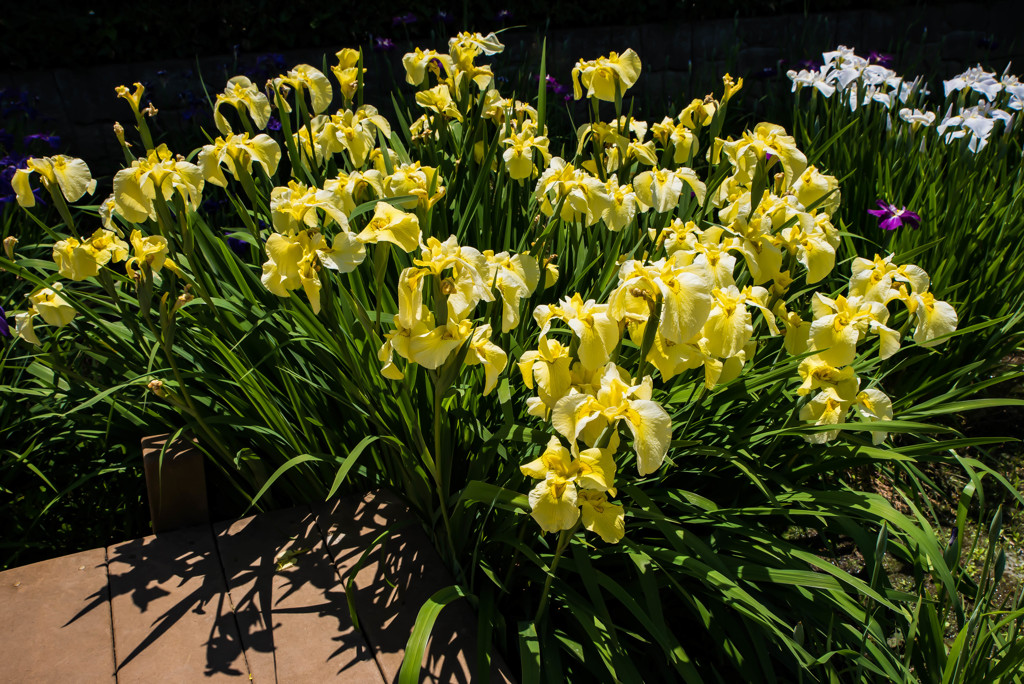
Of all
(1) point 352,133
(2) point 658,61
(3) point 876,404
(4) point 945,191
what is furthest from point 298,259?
(2) point 658,61

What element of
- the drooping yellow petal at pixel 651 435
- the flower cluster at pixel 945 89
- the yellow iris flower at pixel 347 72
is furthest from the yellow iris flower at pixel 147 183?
the flower cluster at pixel 945 89

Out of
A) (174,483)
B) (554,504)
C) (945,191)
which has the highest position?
(554,504)

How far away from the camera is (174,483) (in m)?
1.72

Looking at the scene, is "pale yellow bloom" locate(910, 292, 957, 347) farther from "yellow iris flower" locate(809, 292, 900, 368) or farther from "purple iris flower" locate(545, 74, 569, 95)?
"purple iris flower" locate(545, 74, 569, 95)

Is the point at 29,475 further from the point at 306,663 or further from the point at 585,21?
the point at 585,21

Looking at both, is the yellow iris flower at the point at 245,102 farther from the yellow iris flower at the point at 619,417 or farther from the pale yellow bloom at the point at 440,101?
the yellow iris flower at the point at 619,417

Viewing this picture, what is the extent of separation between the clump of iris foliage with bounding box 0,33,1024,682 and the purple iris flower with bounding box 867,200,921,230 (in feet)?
1.28

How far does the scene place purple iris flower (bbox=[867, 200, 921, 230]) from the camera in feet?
7.89

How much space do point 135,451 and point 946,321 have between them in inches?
77.5

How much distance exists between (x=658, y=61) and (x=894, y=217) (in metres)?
3.07

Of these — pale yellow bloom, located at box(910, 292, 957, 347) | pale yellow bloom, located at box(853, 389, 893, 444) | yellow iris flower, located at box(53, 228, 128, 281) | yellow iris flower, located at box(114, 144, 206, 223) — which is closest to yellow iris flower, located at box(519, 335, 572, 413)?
pale yellow bloom, located at box(853, 389, 893, 444)

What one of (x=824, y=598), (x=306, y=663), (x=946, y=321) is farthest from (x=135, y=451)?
Answer: (x=946, y=321)

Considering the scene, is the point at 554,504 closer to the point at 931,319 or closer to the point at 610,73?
the point at 931,319

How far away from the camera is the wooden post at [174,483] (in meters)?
1.68
